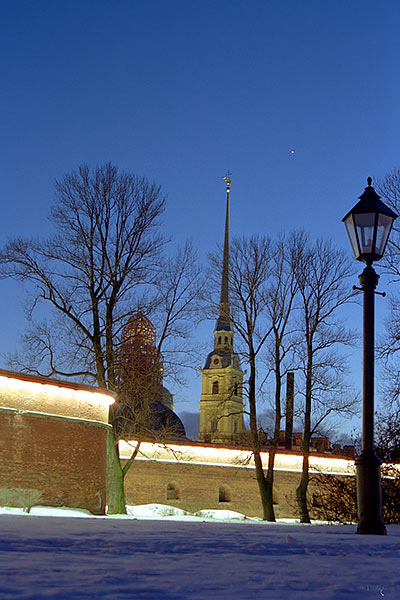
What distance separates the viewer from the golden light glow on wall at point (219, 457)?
118 feet

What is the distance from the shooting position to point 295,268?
3244 cm

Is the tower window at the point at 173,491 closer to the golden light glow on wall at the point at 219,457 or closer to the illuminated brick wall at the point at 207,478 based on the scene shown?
the illuminated brick wall at the point at 207,478

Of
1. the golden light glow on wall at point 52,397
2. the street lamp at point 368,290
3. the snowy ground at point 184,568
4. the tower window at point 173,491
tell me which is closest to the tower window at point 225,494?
the tower window at point 173,491

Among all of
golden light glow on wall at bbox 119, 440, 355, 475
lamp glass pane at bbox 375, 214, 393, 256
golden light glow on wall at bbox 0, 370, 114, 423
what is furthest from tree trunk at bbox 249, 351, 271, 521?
lamp glass pane at bbox 375, 214, 393, 256

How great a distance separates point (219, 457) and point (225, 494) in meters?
2.28

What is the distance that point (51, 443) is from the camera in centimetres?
2034

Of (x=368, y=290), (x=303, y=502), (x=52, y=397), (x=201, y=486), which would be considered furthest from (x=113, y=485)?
(x=368, y=290)

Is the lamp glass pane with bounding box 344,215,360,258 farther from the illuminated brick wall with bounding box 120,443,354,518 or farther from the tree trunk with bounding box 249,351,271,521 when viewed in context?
the illuminated brick wall with bounding box 120,443,354,518

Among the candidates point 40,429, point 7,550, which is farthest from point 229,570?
point 40,429

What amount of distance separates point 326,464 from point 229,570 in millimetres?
39048

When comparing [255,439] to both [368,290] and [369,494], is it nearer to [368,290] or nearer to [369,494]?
[368,290]

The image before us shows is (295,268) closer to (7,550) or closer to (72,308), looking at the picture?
(72,308)

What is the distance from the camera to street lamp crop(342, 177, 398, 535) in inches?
354

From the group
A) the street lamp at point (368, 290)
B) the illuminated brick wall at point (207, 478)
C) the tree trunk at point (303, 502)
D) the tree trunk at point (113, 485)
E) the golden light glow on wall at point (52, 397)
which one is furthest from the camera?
the illuminated brick wall at point (207, 478)
